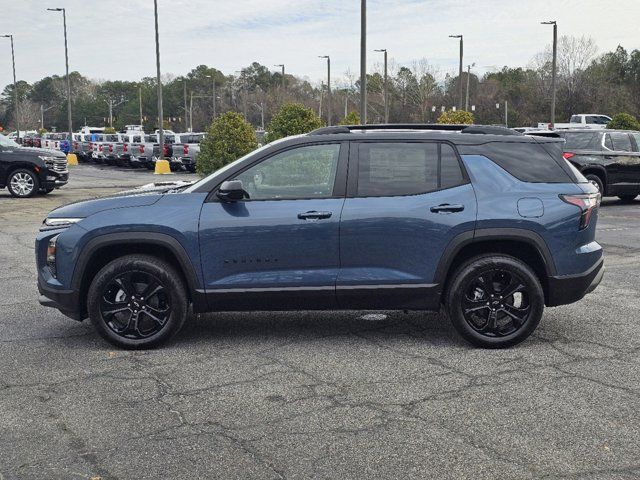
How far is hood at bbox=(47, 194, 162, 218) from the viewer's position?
6320mm

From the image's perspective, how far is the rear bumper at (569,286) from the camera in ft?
20.6

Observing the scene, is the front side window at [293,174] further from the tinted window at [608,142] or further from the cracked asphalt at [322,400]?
the tinted window at [608,142]

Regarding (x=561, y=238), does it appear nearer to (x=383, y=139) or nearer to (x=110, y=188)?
(x=383, y=139)

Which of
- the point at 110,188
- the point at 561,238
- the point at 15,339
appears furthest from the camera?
the point at 110,188

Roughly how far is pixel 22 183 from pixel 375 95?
266 ft

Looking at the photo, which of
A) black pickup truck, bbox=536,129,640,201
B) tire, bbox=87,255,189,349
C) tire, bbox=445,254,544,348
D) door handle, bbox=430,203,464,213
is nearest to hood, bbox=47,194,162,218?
tire, bbox=87,255,189,349

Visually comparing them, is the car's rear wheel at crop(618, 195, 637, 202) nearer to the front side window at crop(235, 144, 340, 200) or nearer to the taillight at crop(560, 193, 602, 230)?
the taillight at crop(560, 193, 602, 230)

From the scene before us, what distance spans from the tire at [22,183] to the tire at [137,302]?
52.0ft

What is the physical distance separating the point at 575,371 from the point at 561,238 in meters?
1.08

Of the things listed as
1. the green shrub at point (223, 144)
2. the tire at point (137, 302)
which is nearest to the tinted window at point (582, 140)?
the green shrub at point (223, 144)

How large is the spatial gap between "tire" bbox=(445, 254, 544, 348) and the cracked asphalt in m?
0.15

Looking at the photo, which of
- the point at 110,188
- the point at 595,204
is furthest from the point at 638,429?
the point at 110,188

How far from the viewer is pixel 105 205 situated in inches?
251

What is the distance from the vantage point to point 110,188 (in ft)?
82.0
